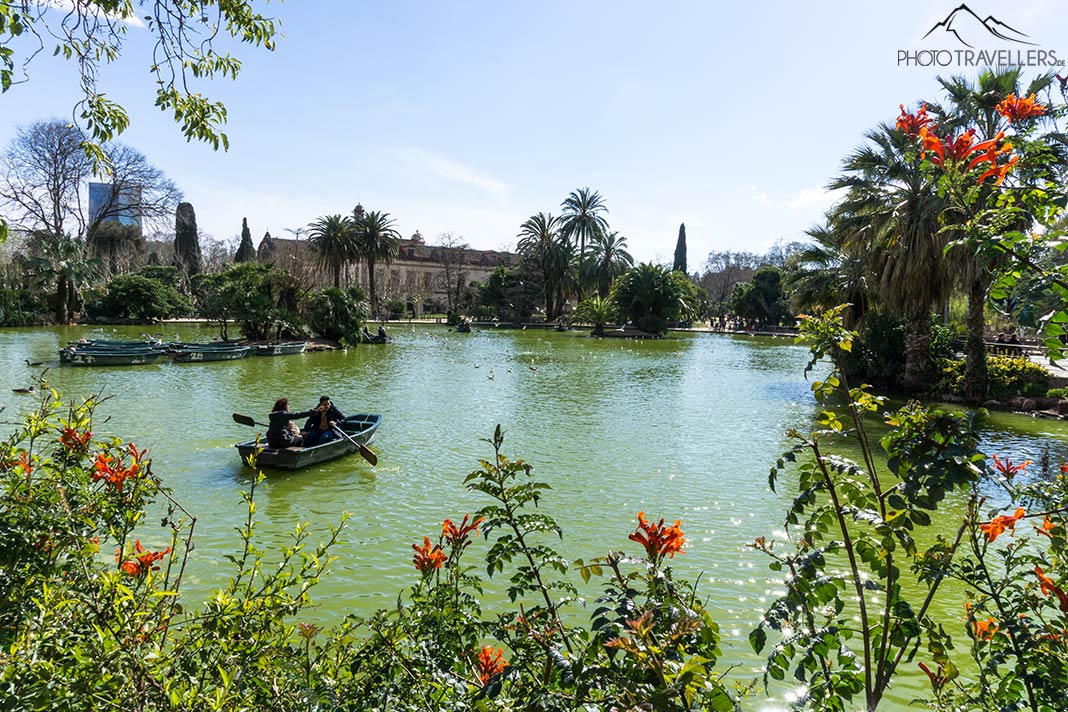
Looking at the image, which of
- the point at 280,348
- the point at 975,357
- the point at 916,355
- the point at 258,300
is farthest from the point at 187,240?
the point at 975,357

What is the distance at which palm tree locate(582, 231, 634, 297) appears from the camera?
2638 inches

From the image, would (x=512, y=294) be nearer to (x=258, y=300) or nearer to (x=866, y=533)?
(x=258, y=300)

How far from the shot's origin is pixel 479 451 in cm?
1262

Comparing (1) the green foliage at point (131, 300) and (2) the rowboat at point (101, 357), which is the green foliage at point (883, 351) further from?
(1) the green foliage at point (131, 300)

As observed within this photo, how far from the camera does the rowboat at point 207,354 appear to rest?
90.5 ft

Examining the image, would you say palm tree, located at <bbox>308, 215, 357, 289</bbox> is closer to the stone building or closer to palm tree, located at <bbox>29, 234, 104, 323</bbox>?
the stone building

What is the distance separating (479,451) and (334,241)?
52.6m

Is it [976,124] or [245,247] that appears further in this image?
[245,247]

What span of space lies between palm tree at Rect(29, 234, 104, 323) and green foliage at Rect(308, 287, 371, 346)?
20561 mm

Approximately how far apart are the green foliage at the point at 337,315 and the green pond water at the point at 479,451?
8.30m

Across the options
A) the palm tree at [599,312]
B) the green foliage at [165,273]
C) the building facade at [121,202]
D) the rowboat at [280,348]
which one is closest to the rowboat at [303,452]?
the rowboat at [280,348]

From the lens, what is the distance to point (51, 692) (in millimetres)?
1851

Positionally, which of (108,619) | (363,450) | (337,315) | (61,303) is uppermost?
(61,303)

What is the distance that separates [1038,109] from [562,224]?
64.4 m
